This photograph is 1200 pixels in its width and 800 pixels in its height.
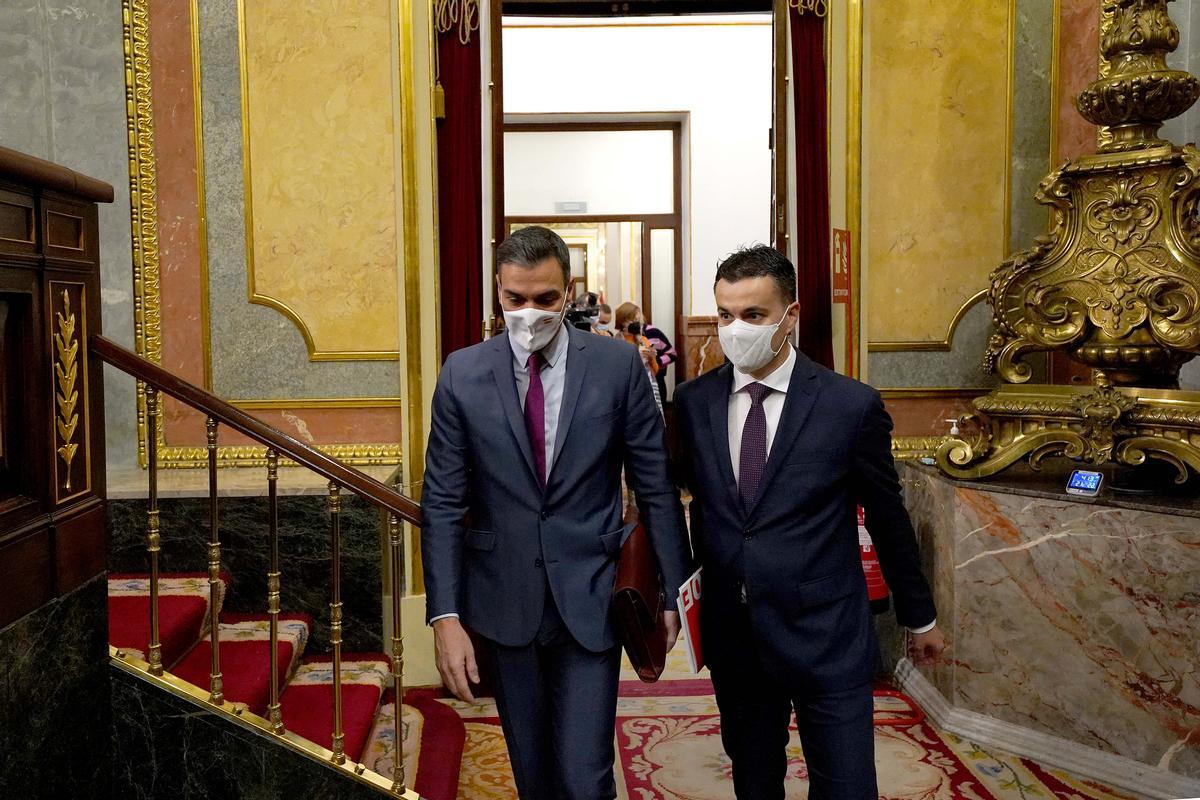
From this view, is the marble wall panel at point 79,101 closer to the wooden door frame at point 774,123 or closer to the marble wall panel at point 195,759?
the wooden door frame at point 774,123

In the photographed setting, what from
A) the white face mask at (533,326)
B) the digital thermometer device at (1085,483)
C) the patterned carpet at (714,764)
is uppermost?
the white face mask at (533,326)

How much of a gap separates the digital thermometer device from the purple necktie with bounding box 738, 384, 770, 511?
5.98ft

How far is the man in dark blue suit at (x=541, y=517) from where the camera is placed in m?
2.16

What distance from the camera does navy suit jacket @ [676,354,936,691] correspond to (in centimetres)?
219

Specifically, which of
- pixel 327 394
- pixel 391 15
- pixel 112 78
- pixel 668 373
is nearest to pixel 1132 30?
pixel 391 15

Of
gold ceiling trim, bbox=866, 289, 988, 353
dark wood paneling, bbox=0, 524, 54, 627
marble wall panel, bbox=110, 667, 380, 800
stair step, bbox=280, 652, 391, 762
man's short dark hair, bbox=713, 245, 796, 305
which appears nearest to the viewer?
dark wood paneling, bbox=0, 524, 54, 627

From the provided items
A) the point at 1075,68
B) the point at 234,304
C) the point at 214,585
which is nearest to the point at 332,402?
the point at 234,304

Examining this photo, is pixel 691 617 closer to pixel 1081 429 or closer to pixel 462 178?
pixel 1081 429

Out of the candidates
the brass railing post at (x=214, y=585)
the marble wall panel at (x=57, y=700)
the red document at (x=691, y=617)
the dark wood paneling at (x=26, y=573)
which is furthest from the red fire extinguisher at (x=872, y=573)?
the dark wood paneling at (x=26, y=573)

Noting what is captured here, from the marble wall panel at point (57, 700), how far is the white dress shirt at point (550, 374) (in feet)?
3.97

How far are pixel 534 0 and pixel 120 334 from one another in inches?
102

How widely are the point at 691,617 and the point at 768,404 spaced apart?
0.52 metres

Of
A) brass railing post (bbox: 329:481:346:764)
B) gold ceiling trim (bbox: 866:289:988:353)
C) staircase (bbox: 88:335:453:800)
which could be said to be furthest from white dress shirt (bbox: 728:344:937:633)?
gold ceiling trim (bbox: 866:289:988:353)

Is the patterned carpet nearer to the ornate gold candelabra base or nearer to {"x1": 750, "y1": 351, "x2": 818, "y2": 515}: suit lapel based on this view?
the ornate gold candelabra base
